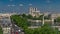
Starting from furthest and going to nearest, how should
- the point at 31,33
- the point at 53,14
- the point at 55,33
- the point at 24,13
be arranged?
the point at 53,14 → the point at 24,13 → the point at 31,33 → the point at 55,33

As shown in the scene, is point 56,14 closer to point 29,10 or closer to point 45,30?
point 29,10

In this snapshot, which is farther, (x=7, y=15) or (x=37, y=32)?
(x=7, y=15)

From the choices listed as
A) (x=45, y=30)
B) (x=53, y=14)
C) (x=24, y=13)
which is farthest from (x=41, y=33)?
(x=53, y=14)

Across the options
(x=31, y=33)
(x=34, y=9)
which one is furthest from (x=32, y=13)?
(x=31, y=33)

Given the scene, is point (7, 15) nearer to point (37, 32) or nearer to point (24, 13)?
point (24, 13)

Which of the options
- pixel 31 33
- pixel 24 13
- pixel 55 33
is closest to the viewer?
pixel 55 33

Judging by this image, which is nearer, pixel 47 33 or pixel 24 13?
pixel 47 33

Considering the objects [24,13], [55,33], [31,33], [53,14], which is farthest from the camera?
[53,14]

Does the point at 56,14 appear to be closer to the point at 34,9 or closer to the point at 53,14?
the point at 53,14
